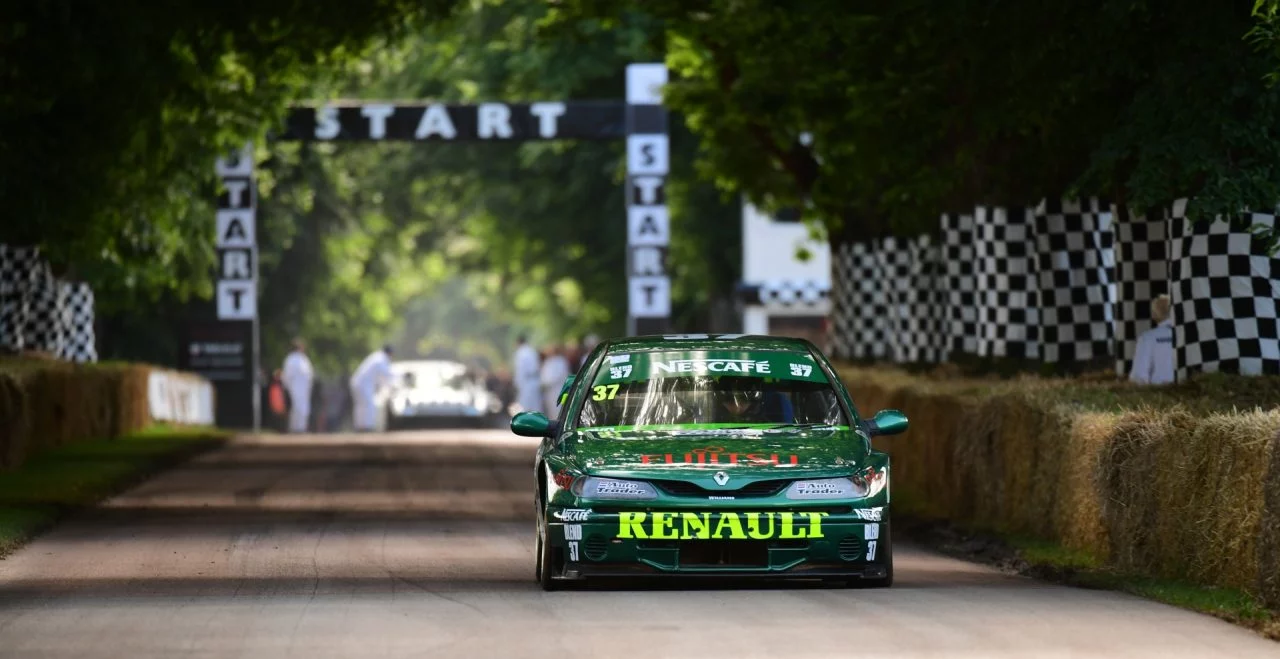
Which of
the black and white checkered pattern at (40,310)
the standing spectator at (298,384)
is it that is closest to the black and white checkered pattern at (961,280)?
the black and white checkered pattern at (40,310)

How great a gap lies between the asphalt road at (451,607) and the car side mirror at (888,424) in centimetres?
91

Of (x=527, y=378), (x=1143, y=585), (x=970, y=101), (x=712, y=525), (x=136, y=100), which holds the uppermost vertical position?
(x=136, y=100)

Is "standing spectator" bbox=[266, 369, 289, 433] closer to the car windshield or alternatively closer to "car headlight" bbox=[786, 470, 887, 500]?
the car windshield

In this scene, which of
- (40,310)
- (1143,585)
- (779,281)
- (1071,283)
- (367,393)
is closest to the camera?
(1143,585)

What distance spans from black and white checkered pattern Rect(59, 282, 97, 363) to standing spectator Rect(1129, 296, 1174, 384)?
899 inches

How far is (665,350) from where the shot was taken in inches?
618

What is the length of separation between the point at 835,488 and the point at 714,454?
0.69 metres

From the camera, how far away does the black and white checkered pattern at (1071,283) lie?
27438 millimetres

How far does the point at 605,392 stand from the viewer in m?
15.3

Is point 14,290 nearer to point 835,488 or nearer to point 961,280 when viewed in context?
point 961,280

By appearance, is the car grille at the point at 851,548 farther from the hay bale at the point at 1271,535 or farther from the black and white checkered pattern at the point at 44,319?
the black and white checkered pattern at the point at 44,319

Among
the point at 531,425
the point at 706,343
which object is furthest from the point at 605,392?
Answer: the point at 706,343

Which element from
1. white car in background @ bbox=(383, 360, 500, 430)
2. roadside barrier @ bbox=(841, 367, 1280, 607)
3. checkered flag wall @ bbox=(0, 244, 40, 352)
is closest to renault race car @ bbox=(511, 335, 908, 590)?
roadside barrier @ bbox=(841, 367, 1280, 607)

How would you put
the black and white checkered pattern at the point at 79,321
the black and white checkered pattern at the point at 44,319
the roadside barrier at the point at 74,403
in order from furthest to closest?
the black and white checkered pattern at the point at 79,321 → the black and white checkered pattern at the point at 44,319 → the roadside barrier at the point at 74,403
